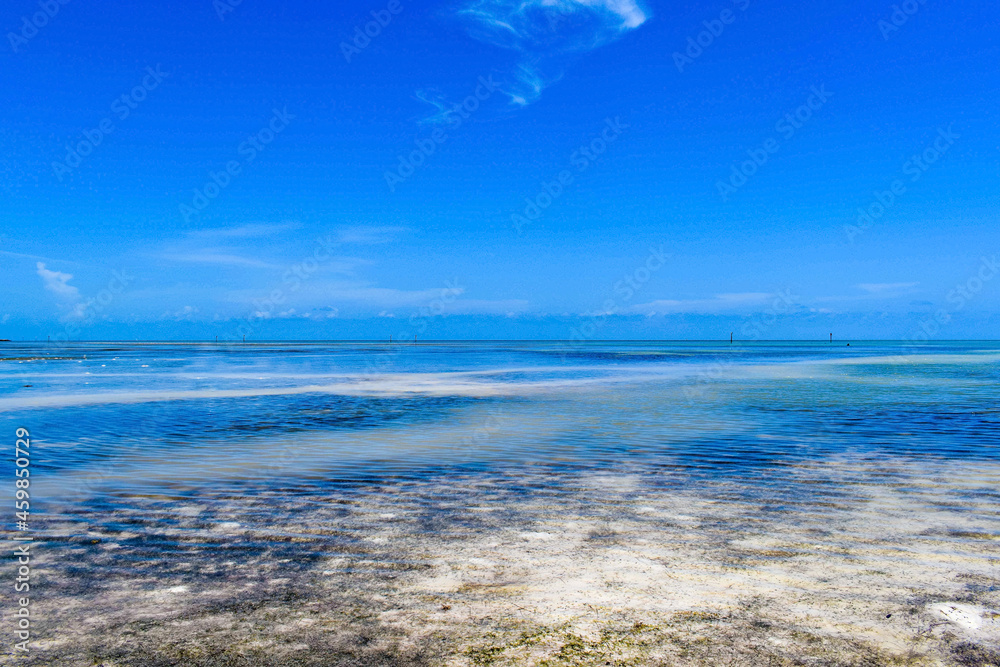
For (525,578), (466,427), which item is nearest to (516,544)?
(525,578)

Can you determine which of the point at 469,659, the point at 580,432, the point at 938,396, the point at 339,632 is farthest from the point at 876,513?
the point at 938,396

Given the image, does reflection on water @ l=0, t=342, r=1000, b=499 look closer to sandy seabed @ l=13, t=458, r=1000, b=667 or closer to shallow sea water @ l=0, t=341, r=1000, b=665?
shallow sea water @ l=0, t=341, r=1000, b=665

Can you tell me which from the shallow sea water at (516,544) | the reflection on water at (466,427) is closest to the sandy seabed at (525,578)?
the shallow sea water at (516,544)

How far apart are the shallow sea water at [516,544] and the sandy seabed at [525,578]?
3 cm

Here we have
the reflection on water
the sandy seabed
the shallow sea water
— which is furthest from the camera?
the reflection on water

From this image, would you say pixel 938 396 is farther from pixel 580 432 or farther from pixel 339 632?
pixel 339 632

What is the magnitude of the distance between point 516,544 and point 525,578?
3.48ft

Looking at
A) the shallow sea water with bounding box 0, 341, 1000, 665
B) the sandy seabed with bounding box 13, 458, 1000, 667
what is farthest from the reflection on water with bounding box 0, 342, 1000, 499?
the sandy seabed with bounding box 13, 458, 1000, 667

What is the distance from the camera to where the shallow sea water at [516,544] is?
4.41 metres

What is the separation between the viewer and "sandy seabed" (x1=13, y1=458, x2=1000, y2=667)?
4297mm

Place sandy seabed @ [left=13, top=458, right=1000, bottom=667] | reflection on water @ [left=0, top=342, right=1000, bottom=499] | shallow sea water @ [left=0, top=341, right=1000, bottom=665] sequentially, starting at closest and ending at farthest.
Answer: sandy seabed @ [left=13, top=458, right=1000, bottom=667] < shallow sea water @ [left=0, top=341, right=1000, bottom=665] < reflection on water @ [left=0, top=342, right=1000, bottom=499]

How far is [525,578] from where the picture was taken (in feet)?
18.2

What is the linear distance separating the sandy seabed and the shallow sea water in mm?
28

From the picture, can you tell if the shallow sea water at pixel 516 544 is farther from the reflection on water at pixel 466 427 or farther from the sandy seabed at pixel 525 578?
the reflection on water at pixel 466 427
